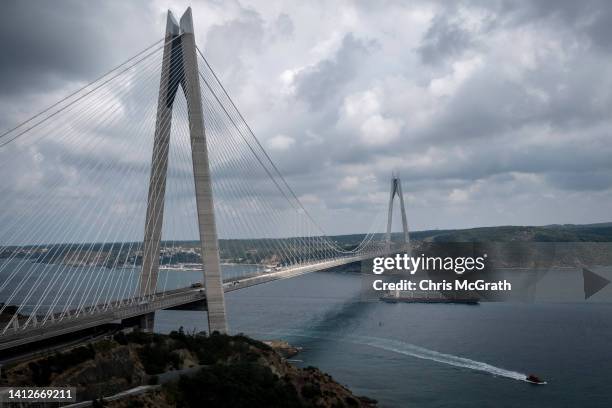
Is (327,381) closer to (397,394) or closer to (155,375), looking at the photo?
(397,394)

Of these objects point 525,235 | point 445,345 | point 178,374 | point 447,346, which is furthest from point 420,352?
point 525,235

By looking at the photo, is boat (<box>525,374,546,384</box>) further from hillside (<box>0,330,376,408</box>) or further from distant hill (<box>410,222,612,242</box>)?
distant hill (<box>410,222,612,242</box>)

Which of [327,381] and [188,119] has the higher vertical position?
[188,119]

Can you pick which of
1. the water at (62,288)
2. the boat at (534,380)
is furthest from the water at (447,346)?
the water at (62,288)

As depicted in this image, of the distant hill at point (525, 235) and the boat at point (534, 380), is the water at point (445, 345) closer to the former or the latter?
the boat at point (534, 380)

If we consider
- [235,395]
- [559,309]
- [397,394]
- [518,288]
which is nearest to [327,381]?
[397,394]

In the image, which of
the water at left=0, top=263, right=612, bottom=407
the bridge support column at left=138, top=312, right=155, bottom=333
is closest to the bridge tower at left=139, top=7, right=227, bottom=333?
the bridge support column at left=138, top=312, right=155, bottom=333
